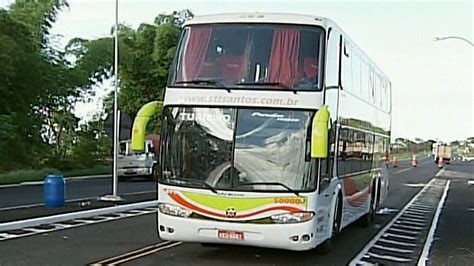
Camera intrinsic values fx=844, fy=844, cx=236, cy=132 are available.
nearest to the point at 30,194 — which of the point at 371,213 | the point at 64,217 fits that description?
the point at 64,217

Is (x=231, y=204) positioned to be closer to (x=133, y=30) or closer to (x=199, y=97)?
(x=199, y=97)

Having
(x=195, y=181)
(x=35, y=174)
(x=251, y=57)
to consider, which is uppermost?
(x=251, y=57)

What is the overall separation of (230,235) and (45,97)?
34.1 meters

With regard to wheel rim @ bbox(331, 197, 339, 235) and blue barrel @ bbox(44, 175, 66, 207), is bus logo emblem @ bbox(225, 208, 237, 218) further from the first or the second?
blue barrel @ bbox(44, 175, 66, 207)

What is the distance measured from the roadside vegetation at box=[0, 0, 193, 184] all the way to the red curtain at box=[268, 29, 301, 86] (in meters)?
25.2

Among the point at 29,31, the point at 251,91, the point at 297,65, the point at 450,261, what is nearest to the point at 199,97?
the point at 251,91

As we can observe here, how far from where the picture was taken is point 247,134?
1251 cm

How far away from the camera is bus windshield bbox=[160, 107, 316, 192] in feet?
40.5

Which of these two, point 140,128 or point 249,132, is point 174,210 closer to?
point 140,128

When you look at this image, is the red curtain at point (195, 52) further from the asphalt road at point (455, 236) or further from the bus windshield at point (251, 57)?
the asphalt road at point (455, 236)

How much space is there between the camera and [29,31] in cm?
4316

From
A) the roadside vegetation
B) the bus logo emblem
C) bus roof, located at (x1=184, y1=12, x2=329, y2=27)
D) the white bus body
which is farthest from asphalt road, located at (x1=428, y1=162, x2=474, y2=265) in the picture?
the roadside vegetation

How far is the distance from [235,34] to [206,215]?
286 centimetres

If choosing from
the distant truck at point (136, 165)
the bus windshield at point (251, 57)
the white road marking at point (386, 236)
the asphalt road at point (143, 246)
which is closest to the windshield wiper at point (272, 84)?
the bus windshield at point (251, 57)
